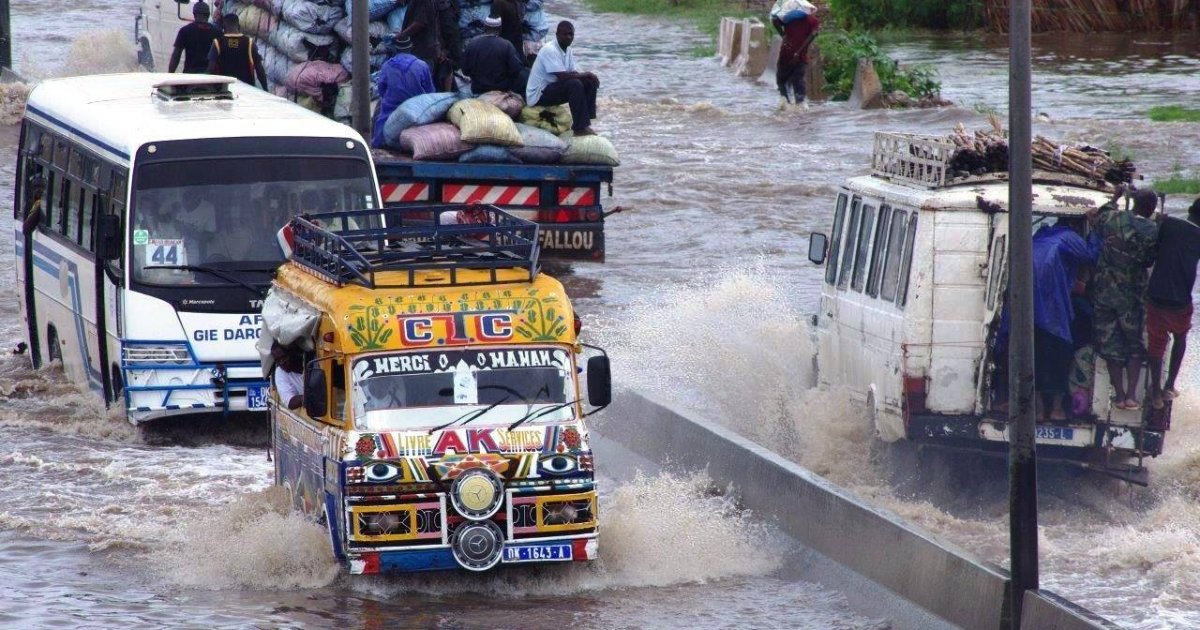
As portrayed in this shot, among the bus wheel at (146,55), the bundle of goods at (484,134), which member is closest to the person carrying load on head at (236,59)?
the bundle of goods at (484,134)

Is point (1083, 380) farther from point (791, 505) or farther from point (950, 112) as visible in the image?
point (950, 112)

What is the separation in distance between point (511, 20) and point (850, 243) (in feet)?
29.2

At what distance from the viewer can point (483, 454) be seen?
1002 cm

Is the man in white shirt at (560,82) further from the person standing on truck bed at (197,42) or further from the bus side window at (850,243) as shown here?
the bus side window at (850,243)

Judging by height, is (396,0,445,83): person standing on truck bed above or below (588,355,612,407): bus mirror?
above

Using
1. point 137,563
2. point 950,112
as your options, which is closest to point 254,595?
point 137,563

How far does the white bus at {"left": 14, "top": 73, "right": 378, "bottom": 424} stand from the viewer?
14.1 metres

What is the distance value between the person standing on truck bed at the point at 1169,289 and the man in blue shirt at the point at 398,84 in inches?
401

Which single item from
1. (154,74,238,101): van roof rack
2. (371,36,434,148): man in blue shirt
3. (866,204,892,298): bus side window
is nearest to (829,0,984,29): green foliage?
(371,36,434,148): man in blue shirt

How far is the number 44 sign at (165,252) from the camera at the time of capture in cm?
1422

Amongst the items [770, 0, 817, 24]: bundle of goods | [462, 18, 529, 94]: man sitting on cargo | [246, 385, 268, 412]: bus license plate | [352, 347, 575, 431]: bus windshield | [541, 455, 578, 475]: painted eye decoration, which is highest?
[462, 18, 529, 94]: man sitting on cargo

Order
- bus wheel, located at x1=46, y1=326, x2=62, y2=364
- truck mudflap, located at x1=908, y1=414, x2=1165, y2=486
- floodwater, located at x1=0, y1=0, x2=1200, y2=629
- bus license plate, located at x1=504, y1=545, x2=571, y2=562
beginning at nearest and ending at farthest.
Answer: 1. bus license plate, located at x1=504, y1=545, x2=571, y2=562
2. floodwater, located at x1=0, y1=0, x2=1200, y2=629
3. truck mudflap, located at x1=908, y1=414, x2=1165, y2=486
4. bus wheel, located at x1=46, y1=326, x2=62, y2=364

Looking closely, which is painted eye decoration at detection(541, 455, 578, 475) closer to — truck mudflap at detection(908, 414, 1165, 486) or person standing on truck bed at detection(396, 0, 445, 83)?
truck mudflap at detection(908, 414, 1165, 486)

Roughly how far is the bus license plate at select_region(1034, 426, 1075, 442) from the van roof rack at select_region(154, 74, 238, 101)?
764 centimetres
